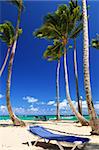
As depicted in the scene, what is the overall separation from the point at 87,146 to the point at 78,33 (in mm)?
18741

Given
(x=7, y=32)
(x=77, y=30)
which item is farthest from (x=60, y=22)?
(x=7, y=32)

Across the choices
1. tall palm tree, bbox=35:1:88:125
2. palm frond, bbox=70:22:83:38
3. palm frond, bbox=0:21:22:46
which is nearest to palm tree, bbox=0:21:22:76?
palm frond, bbox=0:21:22:46

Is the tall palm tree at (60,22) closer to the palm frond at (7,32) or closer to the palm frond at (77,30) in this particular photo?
the palm frond at (77,30)

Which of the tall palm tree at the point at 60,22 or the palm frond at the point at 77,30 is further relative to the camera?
the palm frond at the point at 77,30

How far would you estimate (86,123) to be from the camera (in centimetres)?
2148

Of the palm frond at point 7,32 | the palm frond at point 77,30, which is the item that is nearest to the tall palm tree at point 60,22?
the palm frond at point 77,30

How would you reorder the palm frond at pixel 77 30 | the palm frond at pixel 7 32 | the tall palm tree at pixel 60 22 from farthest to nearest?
the palm frond at pixel 77 30, the palm frond at pixel 7 32, the tall palm tree at pixel 60 22

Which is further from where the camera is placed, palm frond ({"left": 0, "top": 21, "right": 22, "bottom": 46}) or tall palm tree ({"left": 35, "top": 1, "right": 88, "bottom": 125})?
palm frond ({"left": 0, "top": 21, "right": 22, "bottom": 46})

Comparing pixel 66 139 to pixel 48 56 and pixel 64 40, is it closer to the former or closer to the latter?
pixel 64 40

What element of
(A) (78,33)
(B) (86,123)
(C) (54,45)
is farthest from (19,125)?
(C) (54,45)

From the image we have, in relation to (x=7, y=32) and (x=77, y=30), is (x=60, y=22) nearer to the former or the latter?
(x=77, y=30)

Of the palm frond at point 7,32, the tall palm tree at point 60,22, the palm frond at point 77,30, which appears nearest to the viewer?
the tall palm tree at point 60,22

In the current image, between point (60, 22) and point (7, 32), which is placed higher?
point (60, 22)

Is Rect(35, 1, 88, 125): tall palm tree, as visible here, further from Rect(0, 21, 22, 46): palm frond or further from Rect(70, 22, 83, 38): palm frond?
Rect(0, 21, 22, 46): palm frond
